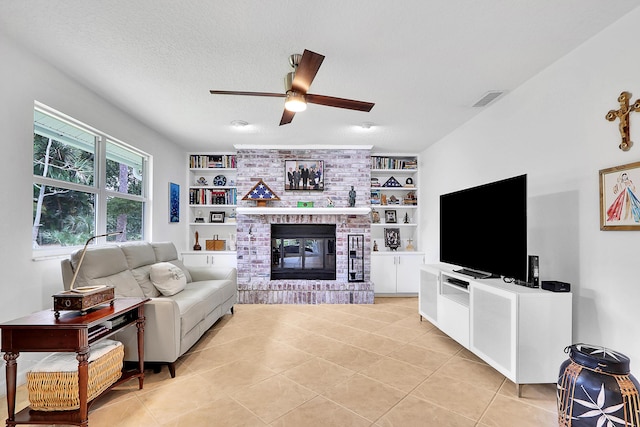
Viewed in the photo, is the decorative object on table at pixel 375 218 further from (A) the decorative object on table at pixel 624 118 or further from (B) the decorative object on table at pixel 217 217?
(A) the decorative object on table at pixel 624 118

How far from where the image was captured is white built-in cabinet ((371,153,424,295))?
5.03 meters

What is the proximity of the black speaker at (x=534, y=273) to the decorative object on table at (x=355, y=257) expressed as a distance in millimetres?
2813

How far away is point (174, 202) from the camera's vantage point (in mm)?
4852

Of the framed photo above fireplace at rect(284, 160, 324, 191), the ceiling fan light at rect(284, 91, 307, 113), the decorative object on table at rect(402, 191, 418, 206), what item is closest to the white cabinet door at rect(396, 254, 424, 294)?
the decorative object on table at rect(402, 191, 418, 206)

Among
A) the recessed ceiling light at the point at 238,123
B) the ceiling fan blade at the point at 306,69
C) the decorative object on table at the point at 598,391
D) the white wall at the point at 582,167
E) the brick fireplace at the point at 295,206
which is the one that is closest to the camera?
the decorative object on table at the point at 598,391

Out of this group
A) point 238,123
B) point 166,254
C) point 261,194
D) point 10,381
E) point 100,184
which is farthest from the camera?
Answer: point 261,194

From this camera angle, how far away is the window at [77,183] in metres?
2.50

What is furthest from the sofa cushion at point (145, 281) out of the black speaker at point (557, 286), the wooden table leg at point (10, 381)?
the black speaker at point (557, 286)

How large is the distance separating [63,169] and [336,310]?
11.5ft

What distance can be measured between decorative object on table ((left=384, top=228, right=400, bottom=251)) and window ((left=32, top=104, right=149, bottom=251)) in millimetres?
4011

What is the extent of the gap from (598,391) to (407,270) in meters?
3.50

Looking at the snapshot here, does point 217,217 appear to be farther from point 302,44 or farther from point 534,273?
point 534,273

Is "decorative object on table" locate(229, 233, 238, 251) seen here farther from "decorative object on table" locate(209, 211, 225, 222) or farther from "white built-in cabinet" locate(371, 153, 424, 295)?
"white built-in cabinet" locate(371, 153, 424, 295)

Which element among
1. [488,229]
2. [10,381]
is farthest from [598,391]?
[10,381]
